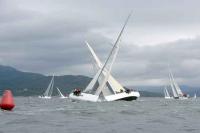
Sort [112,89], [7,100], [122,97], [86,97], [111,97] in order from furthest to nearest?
1. [112,89]
2. [86,97]
3. [111,97]
4. [122,97]
5. [7,100]

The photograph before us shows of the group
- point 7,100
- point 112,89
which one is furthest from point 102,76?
point 7,100

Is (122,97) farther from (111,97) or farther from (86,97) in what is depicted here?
(86,97)

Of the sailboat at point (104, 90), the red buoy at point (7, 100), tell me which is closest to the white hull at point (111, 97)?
the sailboat at point (104, 90)

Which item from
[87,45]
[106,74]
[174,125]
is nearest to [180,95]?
[87,45]

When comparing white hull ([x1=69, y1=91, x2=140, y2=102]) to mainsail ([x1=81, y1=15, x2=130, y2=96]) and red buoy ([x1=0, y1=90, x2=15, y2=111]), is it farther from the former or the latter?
red buoy ([x1=0, y1=90, x2=15, y2=111])

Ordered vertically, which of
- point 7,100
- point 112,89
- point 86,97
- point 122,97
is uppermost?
point 112,89

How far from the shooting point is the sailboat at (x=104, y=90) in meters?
96.2

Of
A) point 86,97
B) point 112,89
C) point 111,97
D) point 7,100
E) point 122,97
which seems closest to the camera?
point 7,100

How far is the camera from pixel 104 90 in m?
102

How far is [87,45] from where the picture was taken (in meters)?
117

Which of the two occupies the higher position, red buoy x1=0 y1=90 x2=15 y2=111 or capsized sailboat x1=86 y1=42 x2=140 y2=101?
capsized sailboat x1=86 y1=42 x2=140 y2=101

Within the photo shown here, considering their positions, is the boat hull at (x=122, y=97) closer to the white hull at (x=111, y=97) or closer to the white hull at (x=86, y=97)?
the white hull at (x=111, y=97)

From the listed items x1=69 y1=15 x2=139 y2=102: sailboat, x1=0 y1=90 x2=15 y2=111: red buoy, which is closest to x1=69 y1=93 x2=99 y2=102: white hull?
x1=69 y1=15 x2=139 y2=102: sailboat

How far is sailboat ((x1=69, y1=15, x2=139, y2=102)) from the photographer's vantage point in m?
96.2
